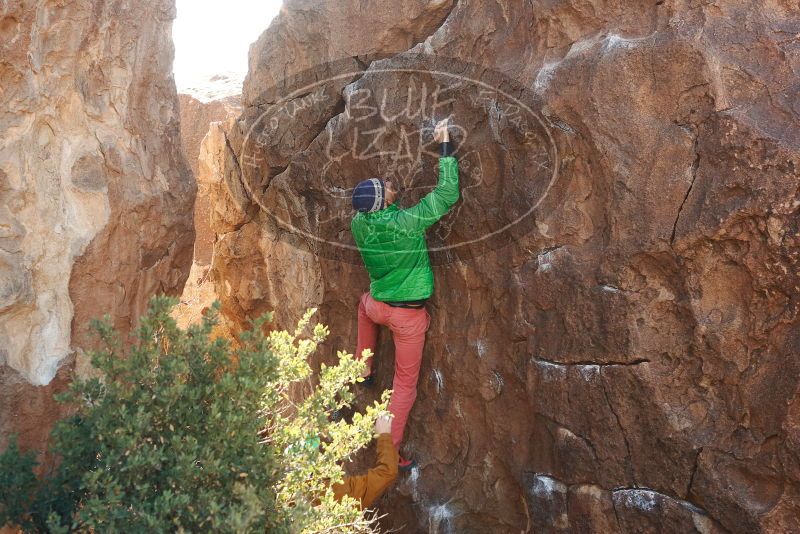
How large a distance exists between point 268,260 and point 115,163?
6.20ft

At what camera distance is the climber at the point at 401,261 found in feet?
12.5

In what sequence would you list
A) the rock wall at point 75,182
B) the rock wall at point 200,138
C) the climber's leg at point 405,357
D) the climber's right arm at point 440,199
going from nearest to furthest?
the rock wall at point 75,182
the climber's right arm at point 440,199
the climber's leg at point 405,357
the rock wall at point 200,138

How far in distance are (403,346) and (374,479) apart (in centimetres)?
89

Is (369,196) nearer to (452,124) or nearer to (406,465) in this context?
(452,124)

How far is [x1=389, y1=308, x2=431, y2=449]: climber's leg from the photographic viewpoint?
413 centimetres

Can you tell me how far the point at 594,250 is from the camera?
338 centimetres

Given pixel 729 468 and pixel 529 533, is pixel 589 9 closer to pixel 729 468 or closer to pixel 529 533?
pixel 729 468

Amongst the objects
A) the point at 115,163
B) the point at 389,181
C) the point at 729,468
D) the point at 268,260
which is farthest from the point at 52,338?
the point at 729,468

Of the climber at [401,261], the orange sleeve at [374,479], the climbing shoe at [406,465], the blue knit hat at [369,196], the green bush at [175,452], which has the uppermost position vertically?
the blue knit hat at [369,196]

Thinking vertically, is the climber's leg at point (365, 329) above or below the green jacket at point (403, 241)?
below

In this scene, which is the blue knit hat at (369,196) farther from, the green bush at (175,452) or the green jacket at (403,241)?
the green bush at (175,452)

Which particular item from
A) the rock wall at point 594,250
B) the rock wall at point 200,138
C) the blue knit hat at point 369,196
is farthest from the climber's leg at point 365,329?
the rock wall at point 200,138

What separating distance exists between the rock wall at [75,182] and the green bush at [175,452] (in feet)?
2.35

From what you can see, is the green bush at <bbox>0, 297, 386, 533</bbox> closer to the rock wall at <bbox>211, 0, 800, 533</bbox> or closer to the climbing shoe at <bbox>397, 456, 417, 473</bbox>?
the rock wall at <bbox>211, 0, 800, 533</bbox>
